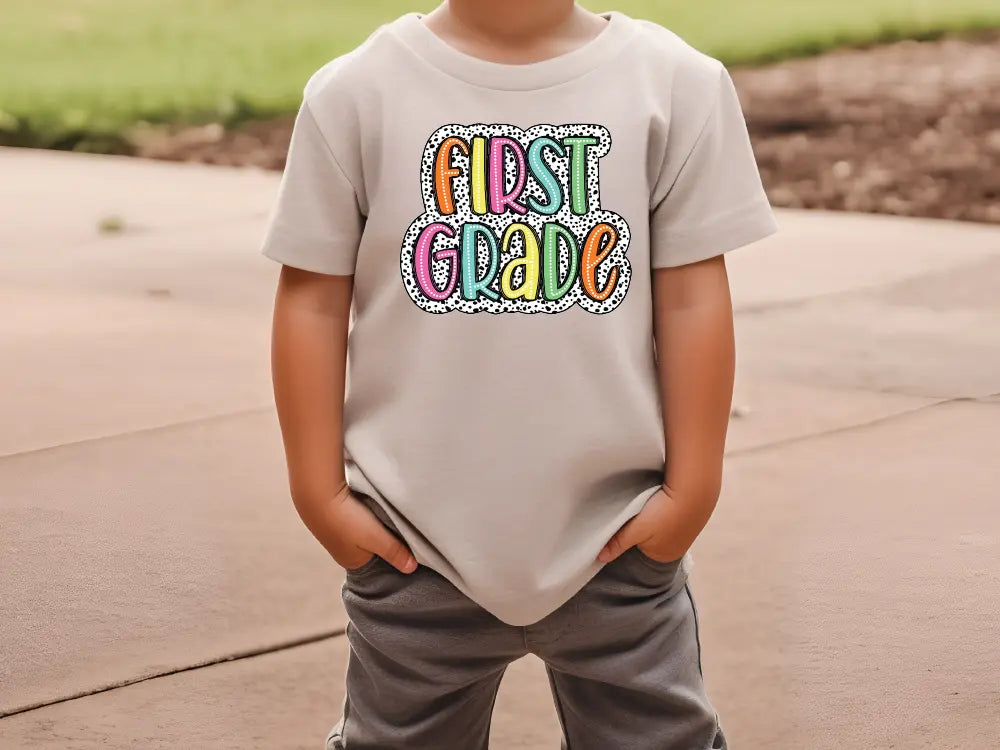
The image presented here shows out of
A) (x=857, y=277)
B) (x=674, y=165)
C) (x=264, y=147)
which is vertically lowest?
(x=264, y=147)

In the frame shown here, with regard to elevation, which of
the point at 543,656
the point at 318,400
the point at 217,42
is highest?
the point at 318,400

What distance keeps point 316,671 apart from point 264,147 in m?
7.18

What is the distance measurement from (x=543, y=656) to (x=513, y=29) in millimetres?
678

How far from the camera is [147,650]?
8.71ft

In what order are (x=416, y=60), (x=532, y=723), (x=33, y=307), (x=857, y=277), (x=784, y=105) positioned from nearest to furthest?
(x=416, y=60), (x=532, y=723), (x=33, y=307), (x=857, y=277), (x=784, y=105)

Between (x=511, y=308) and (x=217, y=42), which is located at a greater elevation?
(x=511, y=308)

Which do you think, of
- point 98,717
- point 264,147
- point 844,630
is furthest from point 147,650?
point 264,147

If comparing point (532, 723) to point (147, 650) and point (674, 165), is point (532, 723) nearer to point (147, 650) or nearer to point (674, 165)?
point (147, 650)

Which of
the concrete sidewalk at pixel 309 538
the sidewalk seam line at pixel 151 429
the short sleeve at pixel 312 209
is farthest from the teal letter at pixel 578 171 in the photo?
the sidewalk seam line at pixel 151 429

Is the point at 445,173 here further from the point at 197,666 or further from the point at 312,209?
the point at 197,666

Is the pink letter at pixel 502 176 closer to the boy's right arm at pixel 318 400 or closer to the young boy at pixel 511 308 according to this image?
the young boy at pixel 511 308

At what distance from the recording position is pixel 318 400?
171 cm

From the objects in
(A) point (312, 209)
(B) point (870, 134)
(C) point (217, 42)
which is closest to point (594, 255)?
(A) point (312, 209)

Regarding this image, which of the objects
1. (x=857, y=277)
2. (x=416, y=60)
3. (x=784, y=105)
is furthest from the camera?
(x=784, y=105)
